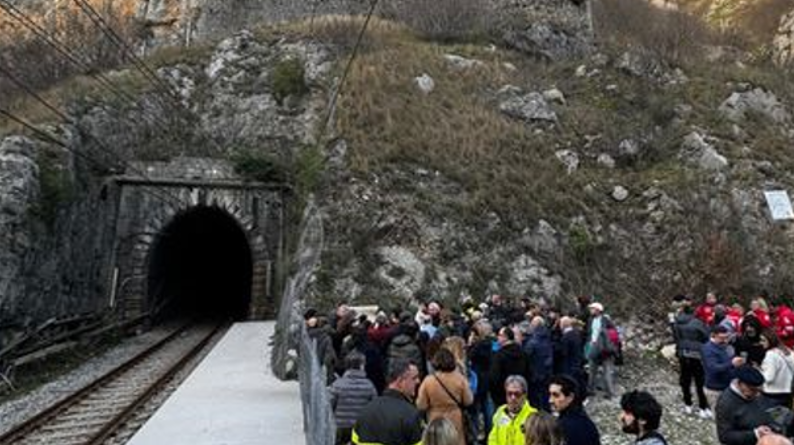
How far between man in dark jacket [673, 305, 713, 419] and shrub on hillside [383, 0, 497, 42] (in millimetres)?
25929

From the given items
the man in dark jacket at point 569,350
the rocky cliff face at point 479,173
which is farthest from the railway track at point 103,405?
the man in dark jacket at point 569,350

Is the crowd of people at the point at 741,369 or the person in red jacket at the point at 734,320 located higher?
the person in red jacket at the point at 734,320

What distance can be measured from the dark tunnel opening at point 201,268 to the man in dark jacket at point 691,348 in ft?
61.4

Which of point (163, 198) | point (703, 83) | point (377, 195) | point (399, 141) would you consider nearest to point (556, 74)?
point (703, 83)

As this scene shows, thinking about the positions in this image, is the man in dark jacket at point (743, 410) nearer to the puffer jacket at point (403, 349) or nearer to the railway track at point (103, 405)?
the puffer jacket at point (403, 349)

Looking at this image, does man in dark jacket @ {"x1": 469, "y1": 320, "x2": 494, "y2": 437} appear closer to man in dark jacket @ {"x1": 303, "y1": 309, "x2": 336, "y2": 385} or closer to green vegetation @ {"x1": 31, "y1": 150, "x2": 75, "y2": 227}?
man in dark jacket @ {"x1": 303, "y1": 309, "x2": 336, "y2": 385}

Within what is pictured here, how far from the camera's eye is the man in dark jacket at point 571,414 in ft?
15.6

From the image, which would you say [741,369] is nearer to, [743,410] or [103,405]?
[743,410]

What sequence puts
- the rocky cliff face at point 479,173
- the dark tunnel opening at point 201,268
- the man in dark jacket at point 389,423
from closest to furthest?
the man in dark jacket at point 389,423, the rocky cliff face at point 479,173, the dark tunnel opening at point 201,268

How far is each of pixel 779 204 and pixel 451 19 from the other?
20.8 m

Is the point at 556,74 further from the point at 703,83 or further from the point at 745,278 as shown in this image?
the point at 745,278

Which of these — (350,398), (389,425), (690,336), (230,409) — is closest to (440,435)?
(389,425)

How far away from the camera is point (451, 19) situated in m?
35.6

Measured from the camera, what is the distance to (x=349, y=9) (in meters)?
40.0
